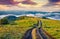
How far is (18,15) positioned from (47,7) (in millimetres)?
356

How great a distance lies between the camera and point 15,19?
64.6 inches

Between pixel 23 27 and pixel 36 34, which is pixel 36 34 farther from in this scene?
pixel 23 27

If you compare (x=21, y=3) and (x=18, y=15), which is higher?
(x=21, y=3)

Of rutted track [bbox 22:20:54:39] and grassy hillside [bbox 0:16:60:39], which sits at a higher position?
grassy hillside [bbox 0:16:60:39]

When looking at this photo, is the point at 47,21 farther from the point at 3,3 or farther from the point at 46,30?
the point at 3,3

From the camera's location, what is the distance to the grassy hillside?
5.19 feet

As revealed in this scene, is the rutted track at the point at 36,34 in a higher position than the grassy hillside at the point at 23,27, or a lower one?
lower

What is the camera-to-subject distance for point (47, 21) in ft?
5.38

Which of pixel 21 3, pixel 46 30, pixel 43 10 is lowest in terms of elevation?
pixel 46 30

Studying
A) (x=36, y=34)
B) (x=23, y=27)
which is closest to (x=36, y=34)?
(x=36, y=34)

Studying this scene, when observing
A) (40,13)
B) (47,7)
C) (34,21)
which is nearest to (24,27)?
(34,21)

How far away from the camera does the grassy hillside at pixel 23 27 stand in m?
1.58

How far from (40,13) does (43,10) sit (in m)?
0.05

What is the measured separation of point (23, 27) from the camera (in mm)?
1611
